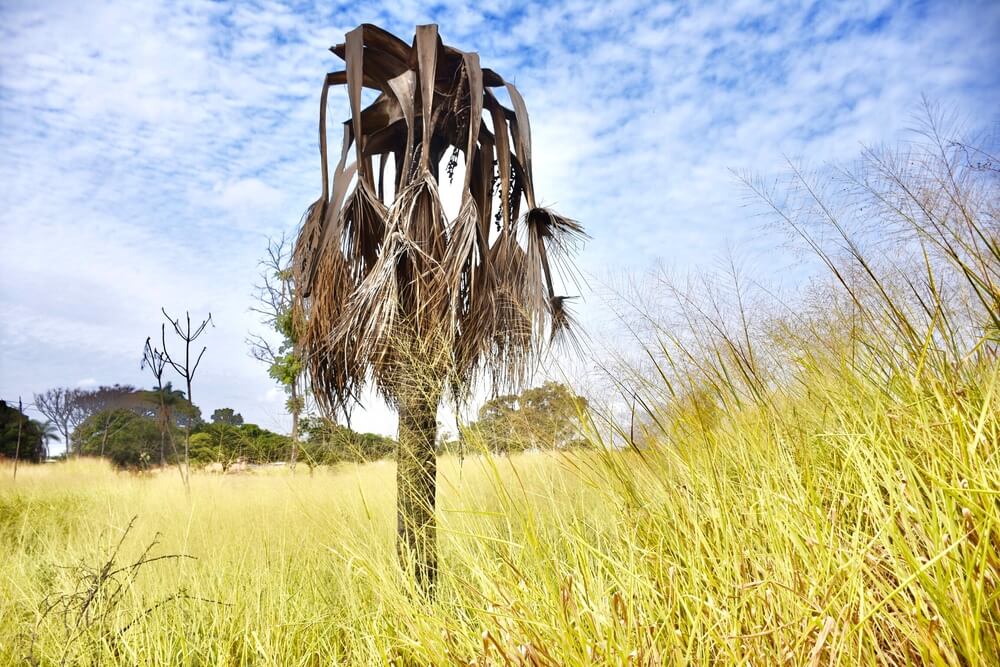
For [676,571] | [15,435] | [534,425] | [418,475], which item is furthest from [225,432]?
[15,435]

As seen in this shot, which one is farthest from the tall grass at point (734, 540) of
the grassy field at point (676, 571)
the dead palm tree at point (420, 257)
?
the dead palm tree at point (420, 257)

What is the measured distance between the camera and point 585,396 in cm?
228

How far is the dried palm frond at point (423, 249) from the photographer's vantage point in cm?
369

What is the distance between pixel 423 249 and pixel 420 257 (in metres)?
0.07

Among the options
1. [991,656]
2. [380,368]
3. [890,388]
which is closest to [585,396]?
[890,388]

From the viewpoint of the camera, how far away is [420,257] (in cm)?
383

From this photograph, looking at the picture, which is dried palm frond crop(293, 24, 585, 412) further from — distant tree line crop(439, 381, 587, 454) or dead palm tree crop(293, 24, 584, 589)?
distant tree line crop(439, 381, 587, 454)

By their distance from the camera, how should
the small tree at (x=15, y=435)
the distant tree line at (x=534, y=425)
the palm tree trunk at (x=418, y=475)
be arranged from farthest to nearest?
the small tree at (x=15, y=435), the palm tree trunk at (x=418, y=475), the distant tree line at (x=534, y=425)

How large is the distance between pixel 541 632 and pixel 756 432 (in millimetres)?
1003

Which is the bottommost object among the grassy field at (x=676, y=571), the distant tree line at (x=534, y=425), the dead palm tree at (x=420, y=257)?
the grassy field at (x=676, y=571)

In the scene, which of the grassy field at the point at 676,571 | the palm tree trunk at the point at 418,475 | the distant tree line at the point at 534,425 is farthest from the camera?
the palm tree trunk at the point at 418,475

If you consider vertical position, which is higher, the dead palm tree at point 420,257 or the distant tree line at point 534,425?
the dead palm tree at point 420,257

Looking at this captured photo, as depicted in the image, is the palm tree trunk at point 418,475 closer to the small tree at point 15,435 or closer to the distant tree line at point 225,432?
the distant tree line at point 225,432

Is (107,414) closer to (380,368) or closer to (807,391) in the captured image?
(380,368)
